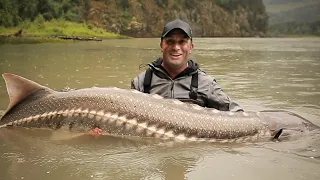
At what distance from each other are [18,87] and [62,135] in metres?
0.88

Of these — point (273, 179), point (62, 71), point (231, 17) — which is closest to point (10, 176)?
point (273, 179)

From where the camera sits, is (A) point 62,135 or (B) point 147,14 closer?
(A) point 62,135

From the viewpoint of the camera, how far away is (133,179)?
145 inches

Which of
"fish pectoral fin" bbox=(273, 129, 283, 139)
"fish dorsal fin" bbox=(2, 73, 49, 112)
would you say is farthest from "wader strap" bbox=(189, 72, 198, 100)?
"fish dorsal fin" bbox=(2, 73, 49, 112)

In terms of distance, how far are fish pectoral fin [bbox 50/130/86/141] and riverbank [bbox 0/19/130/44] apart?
89.3 feet

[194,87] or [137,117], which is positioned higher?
[194,87]

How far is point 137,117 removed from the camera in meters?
5.00

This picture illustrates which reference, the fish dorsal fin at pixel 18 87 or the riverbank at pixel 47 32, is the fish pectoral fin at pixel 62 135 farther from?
the riverbank at pixel 47 32

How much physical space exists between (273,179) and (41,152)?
8.11 feet

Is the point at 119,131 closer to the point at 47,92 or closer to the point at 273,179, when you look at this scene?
the point at 47,92

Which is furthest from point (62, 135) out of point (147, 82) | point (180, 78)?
point (180, 78)

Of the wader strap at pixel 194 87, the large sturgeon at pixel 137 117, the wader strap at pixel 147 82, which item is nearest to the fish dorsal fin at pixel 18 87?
the large sturgeon at pixel 137 117

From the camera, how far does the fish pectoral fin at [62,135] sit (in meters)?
5.05

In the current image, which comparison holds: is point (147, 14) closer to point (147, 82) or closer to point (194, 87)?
point (147, 82)
